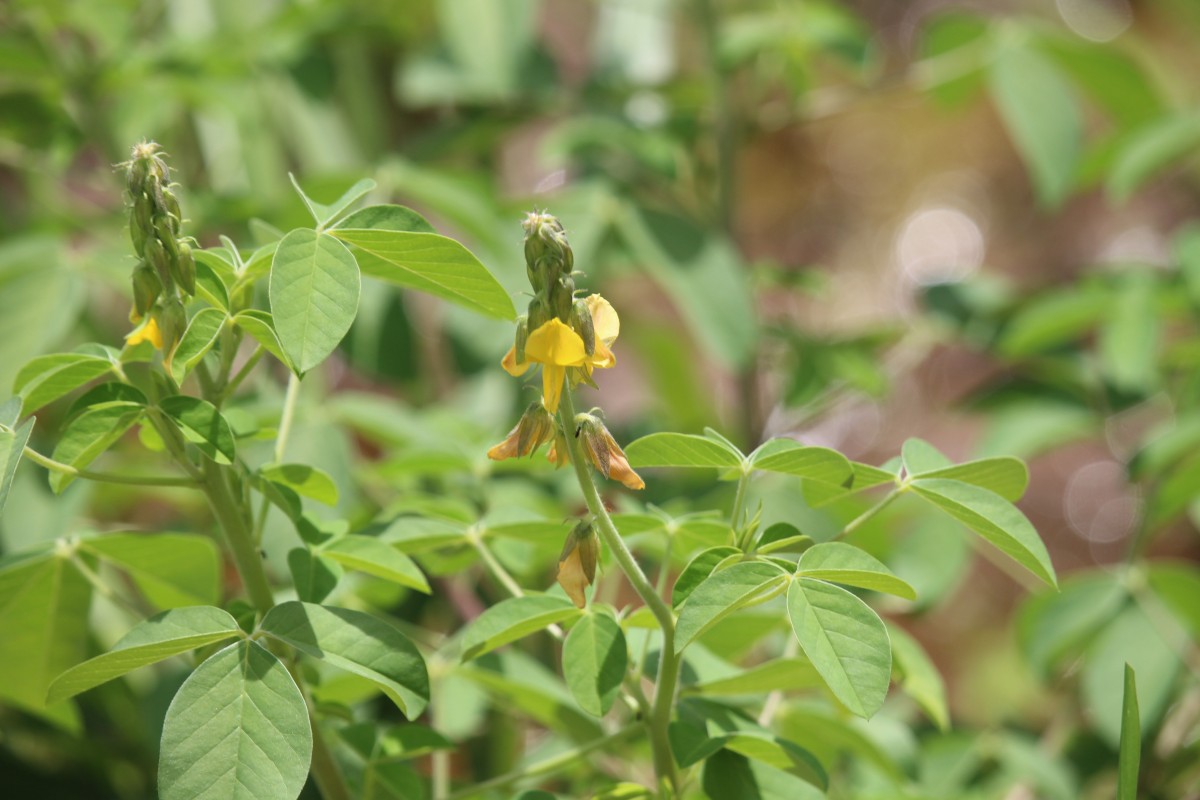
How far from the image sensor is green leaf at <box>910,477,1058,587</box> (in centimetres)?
43

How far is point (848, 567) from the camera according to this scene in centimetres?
41

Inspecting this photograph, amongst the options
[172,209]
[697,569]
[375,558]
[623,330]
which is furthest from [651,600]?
[623,330]

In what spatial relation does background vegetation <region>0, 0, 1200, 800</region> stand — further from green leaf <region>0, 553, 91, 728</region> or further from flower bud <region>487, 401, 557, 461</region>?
flower bud <region>487, 401, 557, 461</region>

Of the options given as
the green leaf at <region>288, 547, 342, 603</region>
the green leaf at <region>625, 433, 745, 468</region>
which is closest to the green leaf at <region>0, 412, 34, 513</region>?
the green leaf at <region>288, 547, 342, 603</region>

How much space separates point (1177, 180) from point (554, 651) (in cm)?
187

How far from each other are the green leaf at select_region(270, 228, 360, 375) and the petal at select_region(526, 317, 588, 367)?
7 cm

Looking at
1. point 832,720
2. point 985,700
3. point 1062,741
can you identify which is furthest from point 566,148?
point 985,700

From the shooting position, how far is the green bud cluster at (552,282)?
0.38 m

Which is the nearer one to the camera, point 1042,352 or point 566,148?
point 566,148

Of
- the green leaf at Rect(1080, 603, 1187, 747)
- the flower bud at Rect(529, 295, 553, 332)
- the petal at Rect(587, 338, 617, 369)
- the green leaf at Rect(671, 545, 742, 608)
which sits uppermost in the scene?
the flower bud at Rect(529, 295, 553, 332)

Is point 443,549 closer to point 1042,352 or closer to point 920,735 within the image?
point 920,735

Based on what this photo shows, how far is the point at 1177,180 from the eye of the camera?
225 centimetres

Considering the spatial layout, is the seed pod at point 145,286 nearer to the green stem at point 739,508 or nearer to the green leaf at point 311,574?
the green leaf at point 311,574

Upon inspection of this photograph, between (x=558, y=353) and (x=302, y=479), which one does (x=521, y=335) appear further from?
(x=302, y=479)
